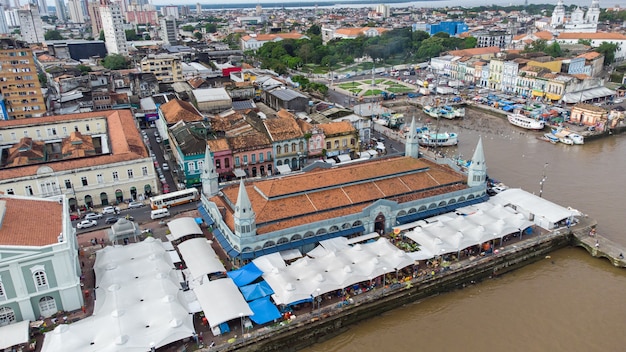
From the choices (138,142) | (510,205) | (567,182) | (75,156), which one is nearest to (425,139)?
(567,182)

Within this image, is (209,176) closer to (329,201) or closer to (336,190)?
(329,201)

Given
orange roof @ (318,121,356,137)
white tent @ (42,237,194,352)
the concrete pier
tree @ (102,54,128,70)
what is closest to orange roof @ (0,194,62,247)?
white tent @ (42,237,194,352)

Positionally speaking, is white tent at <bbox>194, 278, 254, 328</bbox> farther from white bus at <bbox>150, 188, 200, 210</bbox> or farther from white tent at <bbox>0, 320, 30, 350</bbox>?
white bus at <bbox>150, 188, 200, 210</bbox>

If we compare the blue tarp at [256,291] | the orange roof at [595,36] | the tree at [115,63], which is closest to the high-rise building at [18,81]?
the tree at [115,63]

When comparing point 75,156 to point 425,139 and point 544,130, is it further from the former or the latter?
point 544,130

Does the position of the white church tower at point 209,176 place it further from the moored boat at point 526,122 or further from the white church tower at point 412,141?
the moored boat at point 526,122
